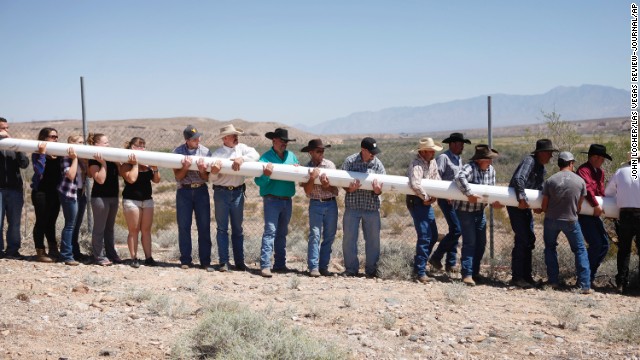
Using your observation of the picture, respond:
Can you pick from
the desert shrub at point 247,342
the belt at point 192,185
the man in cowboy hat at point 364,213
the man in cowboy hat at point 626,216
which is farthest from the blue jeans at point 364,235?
the man in cowboy hat at point 626,216

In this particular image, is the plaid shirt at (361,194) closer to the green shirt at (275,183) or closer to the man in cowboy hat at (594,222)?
the green shirt at (275,183)

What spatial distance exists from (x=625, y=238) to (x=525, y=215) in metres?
1.27

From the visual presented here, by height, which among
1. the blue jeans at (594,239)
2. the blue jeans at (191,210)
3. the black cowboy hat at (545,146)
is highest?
the black cowboy hat at (545,146)

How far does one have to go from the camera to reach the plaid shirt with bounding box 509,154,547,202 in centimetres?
819

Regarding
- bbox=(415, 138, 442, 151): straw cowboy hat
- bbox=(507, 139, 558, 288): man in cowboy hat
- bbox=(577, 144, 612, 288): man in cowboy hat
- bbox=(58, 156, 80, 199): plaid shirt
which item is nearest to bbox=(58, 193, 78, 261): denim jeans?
bbox=(58, 156, 80, 199): plaid shirt

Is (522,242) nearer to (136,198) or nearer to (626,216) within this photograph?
(626,216)

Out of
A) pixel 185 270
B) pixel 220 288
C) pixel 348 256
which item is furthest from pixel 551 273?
pixel 185 270

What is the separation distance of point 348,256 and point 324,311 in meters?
2.16

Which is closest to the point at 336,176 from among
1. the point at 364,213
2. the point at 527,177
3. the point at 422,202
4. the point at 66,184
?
the point at 364,213

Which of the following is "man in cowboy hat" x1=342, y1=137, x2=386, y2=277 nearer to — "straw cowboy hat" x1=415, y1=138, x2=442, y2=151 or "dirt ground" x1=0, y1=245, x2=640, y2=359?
"dirt ground" x1=0, y1=245, x2=640, y2=359

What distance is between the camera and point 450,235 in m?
8.88

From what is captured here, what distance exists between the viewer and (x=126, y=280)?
26.1 ft

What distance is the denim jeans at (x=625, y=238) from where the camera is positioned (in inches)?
318

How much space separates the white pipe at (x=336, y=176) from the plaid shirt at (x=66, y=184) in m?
0.13
